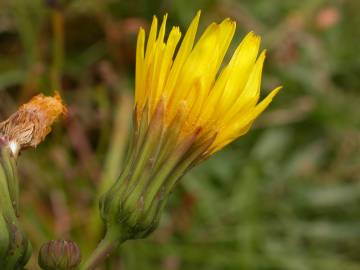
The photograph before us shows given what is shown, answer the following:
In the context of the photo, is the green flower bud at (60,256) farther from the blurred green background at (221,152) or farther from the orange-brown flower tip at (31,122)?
the blurred green background at (221,152)

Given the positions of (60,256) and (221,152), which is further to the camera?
(221,152)

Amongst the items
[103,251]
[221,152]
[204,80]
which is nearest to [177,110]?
[204,80]

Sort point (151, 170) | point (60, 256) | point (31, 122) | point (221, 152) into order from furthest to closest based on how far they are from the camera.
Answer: point (221, 152) < point (31, 122) < point (151, 170) < point (60, 256)

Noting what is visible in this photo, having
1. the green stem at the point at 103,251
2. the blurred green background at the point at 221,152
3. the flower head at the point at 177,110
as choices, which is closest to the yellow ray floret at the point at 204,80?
the flower head at the point at 177,110

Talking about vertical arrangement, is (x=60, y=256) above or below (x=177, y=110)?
below

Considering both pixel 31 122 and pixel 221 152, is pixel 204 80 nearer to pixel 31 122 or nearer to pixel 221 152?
pixel 31 122

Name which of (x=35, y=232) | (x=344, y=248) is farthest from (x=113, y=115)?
(x=344, y=248)
